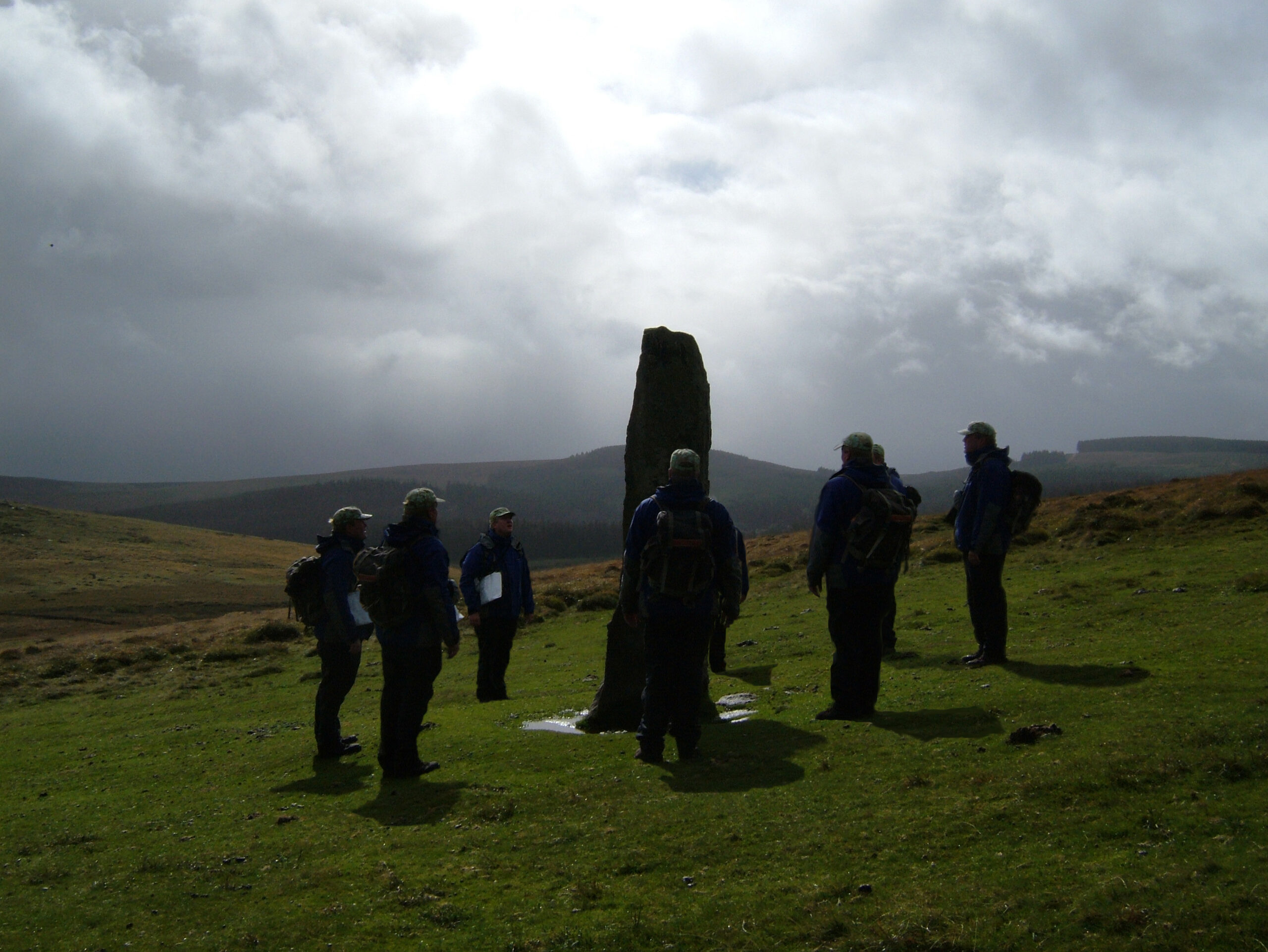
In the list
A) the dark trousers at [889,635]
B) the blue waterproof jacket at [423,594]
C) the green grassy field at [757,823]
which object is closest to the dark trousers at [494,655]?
the green grassy field at [757,823]

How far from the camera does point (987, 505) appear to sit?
10.6 meters

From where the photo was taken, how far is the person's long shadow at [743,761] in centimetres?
730

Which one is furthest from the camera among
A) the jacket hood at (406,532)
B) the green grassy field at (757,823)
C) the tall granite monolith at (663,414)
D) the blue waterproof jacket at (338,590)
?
the tall granite monolith at (663,414)

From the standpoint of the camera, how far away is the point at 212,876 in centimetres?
676

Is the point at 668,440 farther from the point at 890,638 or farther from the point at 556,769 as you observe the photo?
the point at 556,769

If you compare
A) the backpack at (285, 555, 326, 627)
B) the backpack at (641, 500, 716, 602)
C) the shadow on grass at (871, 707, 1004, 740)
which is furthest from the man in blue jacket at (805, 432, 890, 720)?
the backpack at (285, 555, 326, 627)

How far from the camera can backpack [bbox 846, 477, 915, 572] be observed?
8.88 meters

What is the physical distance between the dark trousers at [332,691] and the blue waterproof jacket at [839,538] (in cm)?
522

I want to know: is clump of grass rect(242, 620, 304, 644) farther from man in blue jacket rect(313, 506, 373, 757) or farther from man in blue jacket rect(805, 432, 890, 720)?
man in blue jacket rect(805, 432, 890, 720)

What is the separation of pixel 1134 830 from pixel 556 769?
4.74 metres

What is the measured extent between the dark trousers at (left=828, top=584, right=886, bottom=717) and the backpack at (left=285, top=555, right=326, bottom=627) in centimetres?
560

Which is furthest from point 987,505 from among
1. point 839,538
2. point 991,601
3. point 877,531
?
point 839,538

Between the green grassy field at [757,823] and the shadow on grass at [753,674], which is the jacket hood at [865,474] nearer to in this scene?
the green grassy field at [757,823]

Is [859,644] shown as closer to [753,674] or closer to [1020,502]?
[1020,502]
